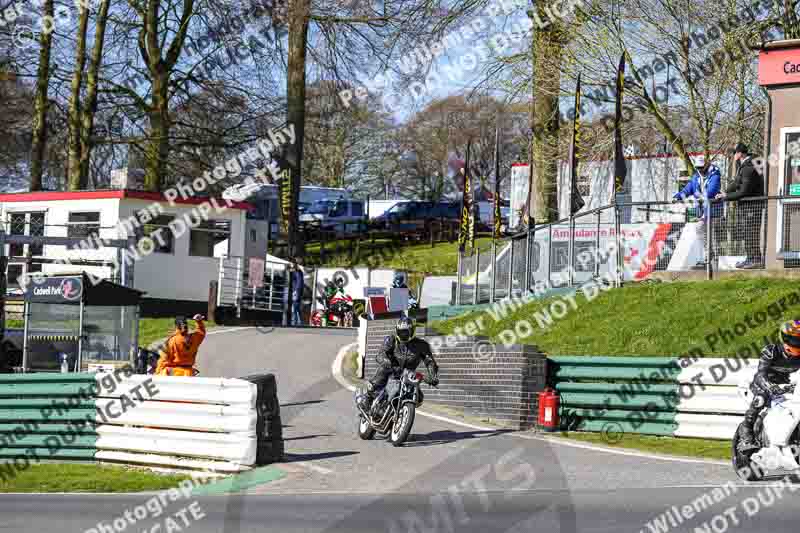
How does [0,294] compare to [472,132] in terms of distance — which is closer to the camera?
[0,294]

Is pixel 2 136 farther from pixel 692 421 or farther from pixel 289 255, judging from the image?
pixel 692 421

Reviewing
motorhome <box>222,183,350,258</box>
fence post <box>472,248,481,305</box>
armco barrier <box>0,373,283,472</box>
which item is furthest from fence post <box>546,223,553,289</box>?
motorhome <box>222,183,350,258</box>

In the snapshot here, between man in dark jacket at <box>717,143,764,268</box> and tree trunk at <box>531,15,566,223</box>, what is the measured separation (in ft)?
33.4

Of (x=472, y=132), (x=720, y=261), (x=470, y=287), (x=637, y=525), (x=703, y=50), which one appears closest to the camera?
(x=637, y=525)

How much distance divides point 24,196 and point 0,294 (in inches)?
629

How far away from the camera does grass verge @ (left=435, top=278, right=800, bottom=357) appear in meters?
17.5

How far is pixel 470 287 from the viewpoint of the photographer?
80.2 feet

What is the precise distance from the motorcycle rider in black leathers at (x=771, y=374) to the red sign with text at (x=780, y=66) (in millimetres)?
9084

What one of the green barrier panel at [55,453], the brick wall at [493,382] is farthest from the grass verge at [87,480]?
the brick wall at [493,382]

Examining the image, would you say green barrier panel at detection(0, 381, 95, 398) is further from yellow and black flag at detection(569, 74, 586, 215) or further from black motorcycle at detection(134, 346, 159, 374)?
yellow and black flag at detection(569, 74, 586, 215)

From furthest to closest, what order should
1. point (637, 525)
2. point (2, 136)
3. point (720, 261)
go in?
point (2, 136) → point (720, 261) → point (637, 525)

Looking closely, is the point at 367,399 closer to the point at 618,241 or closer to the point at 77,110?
the point at 618,241

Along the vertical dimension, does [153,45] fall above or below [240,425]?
above

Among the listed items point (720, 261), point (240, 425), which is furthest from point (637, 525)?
point (720, 261)
